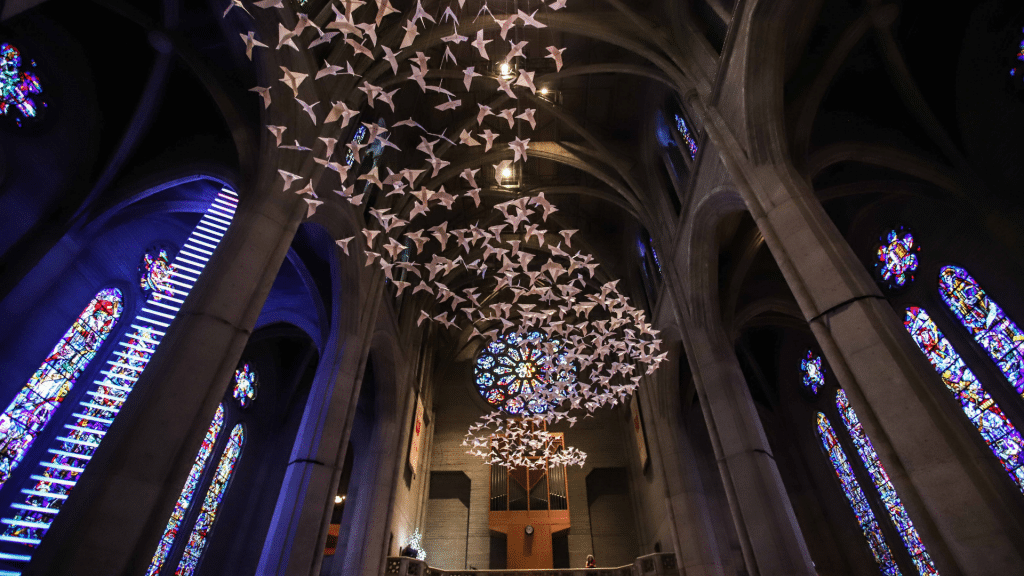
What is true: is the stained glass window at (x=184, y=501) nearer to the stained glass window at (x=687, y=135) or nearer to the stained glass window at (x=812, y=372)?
the stained glass window at (x=687, y=135)

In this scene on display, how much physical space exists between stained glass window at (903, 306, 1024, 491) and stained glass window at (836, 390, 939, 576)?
168 centimetres

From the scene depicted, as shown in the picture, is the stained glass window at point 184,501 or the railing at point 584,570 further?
the railing at point 584,570

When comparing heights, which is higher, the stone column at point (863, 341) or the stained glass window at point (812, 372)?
the stained glass window at point (812, 372)

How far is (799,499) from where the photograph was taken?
12.7 metres

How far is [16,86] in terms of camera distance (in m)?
7.67

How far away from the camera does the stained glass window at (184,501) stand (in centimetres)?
1002

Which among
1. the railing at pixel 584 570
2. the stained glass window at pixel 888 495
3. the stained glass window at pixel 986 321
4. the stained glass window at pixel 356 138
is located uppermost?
the stained glass window at pixel 356 138

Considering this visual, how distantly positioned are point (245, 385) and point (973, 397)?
659 inches

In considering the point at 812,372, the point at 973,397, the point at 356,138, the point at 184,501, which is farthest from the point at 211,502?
the point at 973,397

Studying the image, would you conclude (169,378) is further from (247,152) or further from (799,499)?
(799,499)

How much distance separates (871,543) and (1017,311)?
6.66m

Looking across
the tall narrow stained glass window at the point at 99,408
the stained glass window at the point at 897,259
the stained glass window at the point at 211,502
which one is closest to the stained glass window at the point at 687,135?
the stained glass window at the point at 897,259

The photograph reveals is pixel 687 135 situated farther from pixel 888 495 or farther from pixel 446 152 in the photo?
pixel 888 495

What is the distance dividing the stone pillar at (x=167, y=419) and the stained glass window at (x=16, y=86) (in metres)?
5.13
